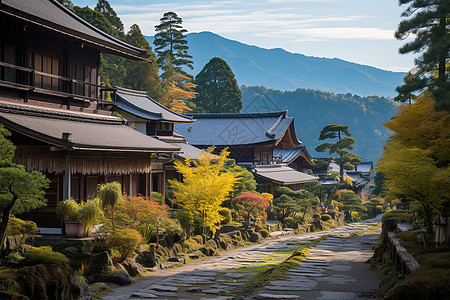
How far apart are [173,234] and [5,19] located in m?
10.5

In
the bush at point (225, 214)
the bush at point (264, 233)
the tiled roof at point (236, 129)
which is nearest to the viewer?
the bush at point (225, 214)

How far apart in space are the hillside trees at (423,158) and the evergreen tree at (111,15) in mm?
42761

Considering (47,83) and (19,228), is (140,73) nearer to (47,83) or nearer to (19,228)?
(47,83)

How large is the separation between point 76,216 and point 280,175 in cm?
3055

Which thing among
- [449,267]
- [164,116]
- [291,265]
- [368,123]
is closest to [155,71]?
[164,116]

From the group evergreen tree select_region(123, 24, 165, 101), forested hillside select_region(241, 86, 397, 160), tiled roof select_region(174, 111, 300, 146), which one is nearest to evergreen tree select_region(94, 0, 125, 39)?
evergreen tree select_region(123, 24, 165, 101)

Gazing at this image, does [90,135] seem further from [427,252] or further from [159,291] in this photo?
[427,252]

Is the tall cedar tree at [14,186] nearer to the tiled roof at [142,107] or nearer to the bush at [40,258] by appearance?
the bush at [40,258]

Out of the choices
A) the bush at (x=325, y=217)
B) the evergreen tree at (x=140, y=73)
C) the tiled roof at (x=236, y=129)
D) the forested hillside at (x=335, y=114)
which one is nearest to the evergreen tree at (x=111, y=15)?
the evergreen tree at (x=140, y=73)

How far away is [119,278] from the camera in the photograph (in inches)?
628

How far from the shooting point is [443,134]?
58.3 ft

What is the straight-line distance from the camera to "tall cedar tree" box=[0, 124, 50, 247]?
13312mm

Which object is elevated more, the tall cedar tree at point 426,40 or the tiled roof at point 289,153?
the tall cedar tree at point 426,40

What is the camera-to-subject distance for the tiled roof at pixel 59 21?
18.0 meters
